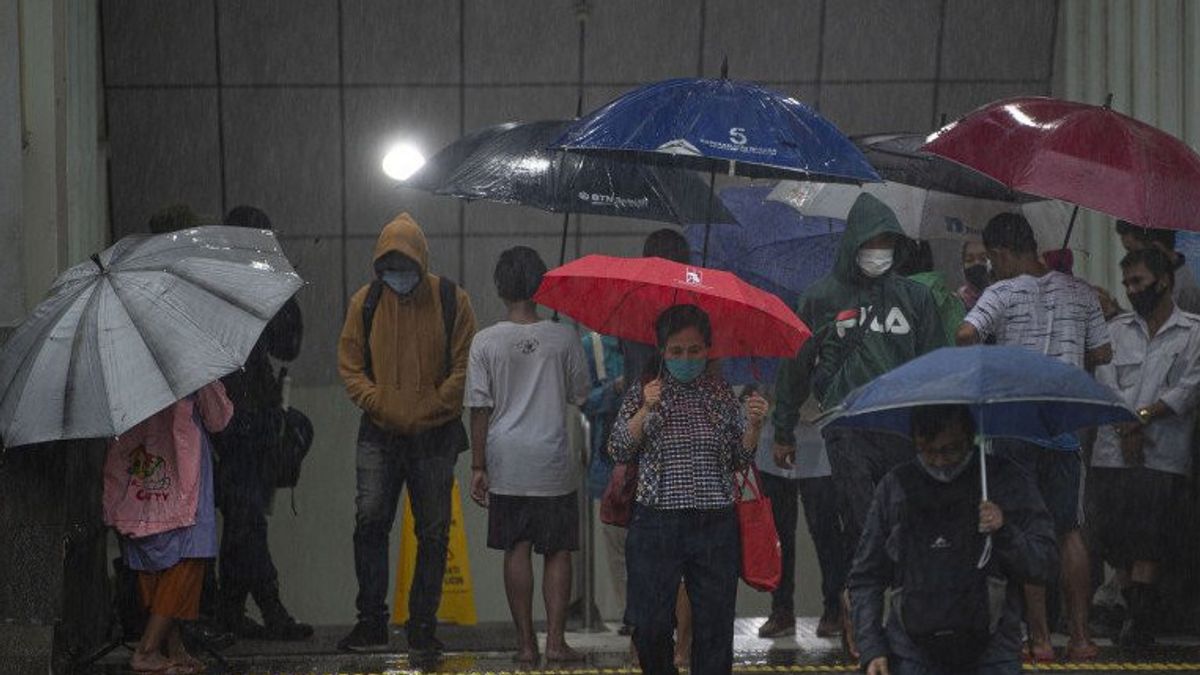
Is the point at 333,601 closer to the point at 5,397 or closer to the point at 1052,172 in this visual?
the point at 5,397

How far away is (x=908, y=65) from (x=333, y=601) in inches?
214

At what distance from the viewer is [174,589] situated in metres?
11.0

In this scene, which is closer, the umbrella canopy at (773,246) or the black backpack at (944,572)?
the black backpack at (944,572)

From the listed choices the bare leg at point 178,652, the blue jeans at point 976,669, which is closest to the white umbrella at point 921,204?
the bare leg at point 178,652

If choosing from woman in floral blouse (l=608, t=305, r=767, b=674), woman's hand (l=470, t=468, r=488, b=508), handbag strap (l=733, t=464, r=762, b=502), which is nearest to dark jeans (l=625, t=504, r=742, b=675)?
woman in floral blouse (l=608, t=305, r=767, b=674)

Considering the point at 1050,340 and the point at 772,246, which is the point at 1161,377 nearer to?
the point at 1050,340

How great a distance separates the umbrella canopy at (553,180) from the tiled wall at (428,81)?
4.06m

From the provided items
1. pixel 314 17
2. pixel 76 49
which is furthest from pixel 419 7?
pixel 76 49

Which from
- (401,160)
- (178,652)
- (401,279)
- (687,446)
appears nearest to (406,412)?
(401,279)

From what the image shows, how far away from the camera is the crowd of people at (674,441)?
9844 millimetres

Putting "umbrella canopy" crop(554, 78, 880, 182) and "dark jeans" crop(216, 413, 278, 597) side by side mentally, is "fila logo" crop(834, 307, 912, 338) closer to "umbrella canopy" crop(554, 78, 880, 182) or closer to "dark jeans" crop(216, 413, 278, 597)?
"umbrella canopy" crop(554, 78, 880, 182)

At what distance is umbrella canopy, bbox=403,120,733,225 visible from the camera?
11.9 meters

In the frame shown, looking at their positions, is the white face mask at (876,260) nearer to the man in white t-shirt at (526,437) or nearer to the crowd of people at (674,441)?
the crowd of people at (674,441)

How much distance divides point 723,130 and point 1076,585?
9.64 ft
